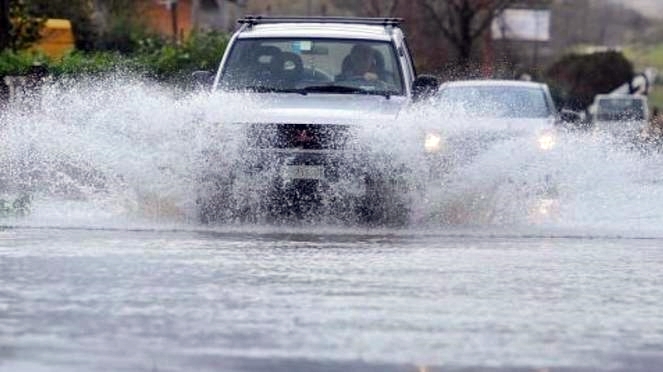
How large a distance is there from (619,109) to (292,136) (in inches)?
1287

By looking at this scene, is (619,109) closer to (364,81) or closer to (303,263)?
(364,81)

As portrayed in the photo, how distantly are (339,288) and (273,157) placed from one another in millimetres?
4570

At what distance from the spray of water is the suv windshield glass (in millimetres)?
617

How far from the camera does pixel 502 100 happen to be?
76.3ft

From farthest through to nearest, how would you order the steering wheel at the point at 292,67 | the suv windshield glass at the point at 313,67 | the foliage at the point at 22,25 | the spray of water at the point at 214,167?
1. the foliage at the point at 22,25
2. the steering wheel at the point at 292,67
3. the suv windshield glass at the point at 313,67
4. the spray of water at the point at 214,167

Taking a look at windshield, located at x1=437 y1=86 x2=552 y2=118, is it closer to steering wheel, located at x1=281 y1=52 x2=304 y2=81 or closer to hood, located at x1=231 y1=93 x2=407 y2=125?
steering wheel, located at x1=281 y1=52 x2=304 y2=81

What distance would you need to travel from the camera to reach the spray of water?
15.8m

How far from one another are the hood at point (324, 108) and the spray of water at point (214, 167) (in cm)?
14

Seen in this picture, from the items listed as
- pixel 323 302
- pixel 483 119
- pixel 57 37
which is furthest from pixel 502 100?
pixel 57 37

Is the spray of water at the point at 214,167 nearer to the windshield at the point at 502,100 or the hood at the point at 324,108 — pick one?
the hood at the point at 324,108

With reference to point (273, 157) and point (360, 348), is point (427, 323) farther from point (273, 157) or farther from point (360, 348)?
point (273, 157)

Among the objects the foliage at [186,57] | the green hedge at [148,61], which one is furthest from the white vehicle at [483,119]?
the foliage at [186,57]

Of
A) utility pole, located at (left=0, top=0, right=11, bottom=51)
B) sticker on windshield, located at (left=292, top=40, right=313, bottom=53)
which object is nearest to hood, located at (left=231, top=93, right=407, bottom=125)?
sticker on windshield, located at (left=292, top=40, right=313, bottom=53)

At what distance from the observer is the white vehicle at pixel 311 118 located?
15688 millimetres
